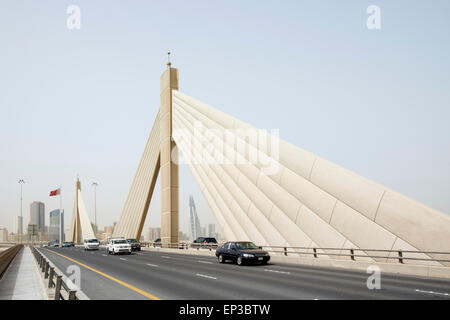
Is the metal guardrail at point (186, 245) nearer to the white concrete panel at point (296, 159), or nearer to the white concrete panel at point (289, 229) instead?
the white concrete panel at point (289, 229)

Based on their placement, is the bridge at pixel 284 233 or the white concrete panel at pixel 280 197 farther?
the white concrete panel at pixel 280 197

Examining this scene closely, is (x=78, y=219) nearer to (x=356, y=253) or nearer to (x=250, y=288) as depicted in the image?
(x=356, y=253)

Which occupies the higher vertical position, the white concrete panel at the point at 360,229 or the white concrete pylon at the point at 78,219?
the white concrete panel at the point at 360,229

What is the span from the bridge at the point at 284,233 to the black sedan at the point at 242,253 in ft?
2.80

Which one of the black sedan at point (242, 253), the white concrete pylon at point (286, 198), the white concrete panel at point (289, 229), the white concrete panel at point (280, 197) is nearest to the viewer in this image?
the white concrete pylon at point (286, 198)

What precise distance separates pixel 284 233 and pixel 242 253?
514 centimetres

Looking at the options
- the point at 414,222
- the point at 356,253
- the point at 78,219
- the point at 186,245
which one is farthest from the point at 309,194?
the point at 78,219

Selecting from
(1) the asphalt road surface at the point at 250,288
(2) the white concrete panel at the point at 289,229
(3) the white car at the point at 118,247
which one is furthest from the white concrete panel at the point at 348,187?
(3) the white car at the point at 118,247

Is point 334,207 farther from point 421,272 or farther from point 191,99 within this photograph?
point 191,99

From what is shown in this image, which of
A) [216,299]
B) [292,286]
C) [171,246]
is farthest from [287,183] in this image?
[171,246]

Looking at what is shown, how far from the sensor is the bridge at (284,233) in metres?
14.2

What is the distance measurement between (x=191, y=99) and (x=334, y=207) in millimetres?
27316

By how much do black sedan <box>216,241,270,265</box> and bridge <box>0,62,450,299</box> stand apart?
85cm
